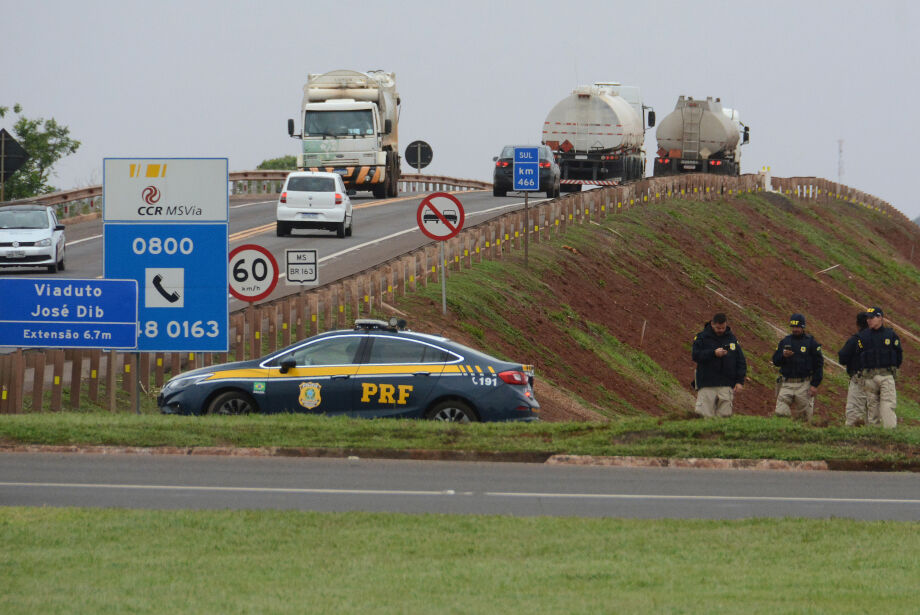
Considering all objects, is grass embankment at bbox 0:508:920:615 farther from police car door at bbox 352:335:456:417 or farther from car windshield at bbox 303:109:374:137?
car windshield at bbox 303:109:374:137

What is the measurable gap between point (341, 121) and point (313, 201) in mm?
7726

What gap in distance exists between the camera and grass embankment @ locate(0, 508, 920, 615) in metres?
8.52

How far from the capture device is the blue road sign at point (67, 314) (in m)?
18.5

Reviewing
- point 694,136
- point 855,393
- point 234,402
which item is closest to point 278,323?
point 234,402

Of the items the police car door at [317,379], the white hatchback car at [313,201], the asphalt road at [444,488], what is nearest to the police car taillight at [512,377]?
the police car door at [317,379]

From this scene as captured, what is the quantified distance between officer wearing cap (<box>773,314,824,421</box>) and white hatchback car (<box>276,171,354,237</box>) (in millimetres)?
21585

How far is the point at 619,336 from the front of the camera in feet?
118

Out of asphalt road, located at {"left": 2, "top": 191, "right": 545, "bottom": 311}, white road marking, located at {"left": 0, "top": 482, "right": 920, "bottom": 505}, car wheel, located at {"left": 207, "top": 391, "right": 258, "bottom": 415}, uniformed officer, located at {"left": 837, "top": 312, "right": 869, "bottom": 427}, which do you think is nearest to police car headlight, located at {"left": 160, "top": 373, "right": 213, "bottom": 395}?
car wheel, located at {"left": 207, "top": 391, "right": 258, "bottom": 415}

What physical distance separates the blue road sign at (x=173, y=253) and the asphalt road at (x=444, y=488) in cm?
406

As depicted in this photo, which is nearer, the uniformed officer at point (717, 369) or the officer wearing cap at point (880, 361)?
the officer wearing cap at point (880, 361)

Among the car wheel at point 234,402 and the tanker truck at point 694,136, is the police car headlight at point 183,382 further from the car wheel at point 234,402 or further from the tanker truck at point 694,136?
the tanker truck at point 694,136

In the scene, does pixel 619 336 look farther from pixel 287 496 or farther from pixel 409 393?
pixel 287 496

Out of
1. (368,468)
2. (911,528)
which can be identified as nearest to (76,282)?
(368,468)

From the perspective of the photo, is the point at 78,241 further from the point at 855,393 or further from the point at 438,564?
the point at 438,564
